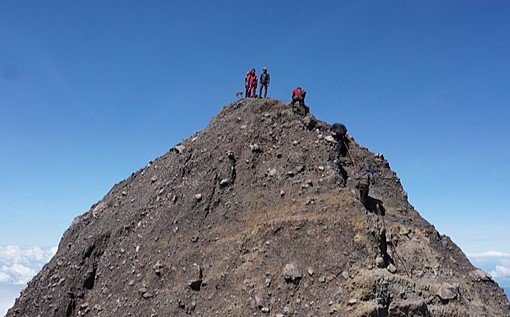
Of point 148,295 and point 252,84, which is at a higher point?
point 252,84

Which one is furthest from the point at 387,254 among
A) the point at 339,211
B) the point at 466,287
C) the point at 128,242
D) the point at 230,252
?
the point at 128,242

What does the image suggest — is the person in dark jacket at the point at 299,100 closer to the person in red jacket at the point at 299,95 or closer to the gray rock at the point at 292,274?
the person in red jacket at the point at 299,95

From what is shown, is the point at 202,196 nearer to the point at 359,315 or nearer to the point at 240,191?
the point at 240,191

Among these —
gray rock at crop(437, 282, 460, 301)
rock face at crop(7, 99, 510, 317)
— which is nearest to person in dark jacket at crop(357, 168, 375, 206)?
rock face at crop(7, 99, 510, 317)

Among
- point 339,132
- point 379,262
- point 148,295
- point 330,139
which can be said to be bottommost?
point 148,295

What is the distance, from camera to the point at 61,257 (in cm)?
2964

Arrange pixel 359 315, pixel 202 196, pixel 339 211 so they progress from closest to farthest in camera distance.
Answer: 1. pixel 359 315
2. pixel 339 211
3. pixel 202 196

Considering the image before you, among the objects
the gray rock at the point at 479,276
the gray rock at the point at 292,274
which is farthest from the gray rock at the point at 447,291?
→ the gray rock at the point at 292,274

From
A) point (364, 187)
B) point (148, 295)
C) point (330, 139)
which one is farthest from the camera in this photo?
point (330, 139)

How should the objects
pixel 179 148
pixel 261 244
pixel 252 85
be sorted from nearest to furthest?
pixel 261 244 < pixel 179 148 < pixel 252 85

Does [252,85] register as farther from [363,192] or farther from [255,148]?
[363,192]

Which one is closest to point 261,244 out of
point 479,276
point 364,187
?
point 364,187

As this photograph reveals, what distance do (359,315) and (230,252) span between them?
6451 millimetres

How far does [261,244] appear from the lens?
2152 centimetres
